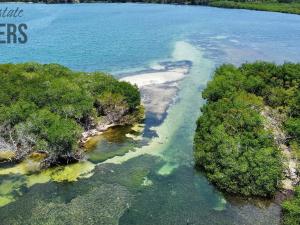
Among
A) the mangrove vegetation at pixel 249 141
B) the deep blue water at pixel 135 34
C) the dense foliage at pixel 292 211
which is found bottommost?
the dense foliage at pixel 292 211

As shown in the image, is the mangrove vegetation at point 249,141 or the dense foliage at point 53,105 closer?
the mangrove vegetation at point 249,141

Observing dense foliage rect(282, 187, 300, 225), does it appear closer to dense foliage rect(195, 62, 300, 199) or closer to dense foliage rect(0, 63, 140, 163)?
dense foliage rect(195, 62, 300, 199)

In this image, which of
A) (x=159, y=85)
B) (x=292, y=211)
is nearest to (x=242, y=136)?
(x=292, y=211)

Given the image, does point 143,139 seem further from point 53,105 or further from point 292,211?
point 292,211

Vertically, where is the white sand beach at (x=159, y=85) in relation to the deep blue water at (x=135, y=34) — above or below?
below

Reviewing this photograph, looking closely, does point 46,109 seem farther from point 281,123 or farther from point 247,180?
point 281,123

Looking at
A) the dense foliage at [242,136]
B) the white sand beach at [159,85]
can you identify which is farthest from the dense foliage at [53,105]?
the dense foliage at [242,136]

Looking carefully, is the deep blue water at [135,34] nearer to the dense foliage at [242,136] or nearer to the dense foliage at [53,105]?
the dense foliage at [53,105]

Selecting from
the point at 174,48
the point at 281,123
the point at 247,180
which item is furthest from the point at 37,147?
the point at 174,48
